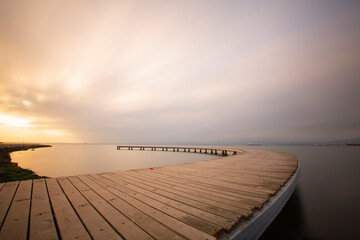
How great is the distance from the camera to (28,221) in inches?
78.9

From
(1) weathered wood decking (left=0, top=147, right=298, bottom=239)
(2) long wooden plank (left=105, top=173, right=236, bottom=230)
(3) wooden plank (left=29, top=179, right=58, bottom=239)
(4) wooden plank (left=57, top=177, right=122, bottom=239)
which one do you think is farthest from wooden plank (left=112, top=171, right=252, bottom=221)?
(3) wooden plank (left=29, top=179, right=58, bottom=239)

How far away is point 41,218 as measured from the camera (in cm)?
209

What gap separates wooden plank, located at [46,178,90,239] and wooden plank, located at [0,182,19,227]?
0.55 meters

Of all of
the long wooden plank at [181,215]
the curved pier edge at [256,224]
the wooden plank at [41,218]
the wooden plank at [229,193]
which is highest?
the wooden plank at [41,218]

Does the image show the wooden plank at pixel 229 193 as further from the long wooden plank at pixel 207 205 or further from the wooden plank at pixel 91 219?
the wooden plank at pixel 91 219

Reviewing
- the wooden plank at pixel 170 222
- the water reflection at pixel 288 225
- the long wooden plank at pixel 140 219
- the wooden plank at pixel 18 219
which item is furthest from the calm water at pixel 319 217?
the wooden plank at pixel 18 219

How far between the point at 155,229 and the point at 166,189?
1679mm

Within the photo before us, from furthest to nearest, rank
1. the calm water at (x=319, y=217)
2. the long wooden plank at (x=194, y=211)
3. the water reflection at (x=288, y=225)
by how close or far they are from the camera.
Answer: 1. the calm water at (x=319, y=217)
2. the water reflection at (x=288, y=225)
3. the long wooden plank at (x=194, y=211)

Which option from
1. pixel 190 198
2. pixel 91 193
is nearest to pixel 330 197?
pixel 190 198

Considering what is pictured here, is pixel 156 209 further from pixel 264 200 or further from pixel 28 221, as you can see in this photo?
pixel 264 200

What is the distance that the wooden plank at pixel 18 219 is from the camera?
1.71 meters

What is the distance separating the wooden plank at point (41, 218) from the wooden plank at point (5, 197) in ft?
0.98

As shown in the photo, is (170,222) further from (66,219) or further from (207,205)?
(66,219)

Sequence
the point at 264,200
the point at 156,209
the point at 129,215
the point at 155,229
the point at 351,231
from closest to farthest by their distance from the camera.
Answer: the point at 155,229 → the point at 129,215 → the point at 156,209 → the point at 264,200 → the point at 351,231
